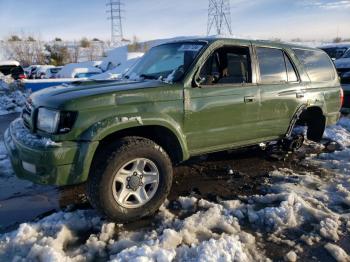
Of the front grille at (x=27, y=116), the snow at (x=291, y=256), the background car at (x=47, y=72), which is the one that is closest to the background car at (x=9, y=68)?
the background car at (x=47, y=72)

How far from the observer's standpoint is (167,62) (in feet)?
14.6

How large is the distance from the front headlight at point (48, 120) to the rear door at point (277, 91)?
256cm

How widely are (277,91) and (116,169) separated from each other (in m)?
2.48

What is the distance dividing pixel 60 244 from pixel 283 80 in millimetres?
3462

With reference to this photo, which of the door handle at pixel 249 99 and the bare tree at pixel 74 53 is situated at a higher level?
the bare tree at pixel 74 53

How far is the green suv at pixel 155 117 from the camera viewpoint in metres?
3.30

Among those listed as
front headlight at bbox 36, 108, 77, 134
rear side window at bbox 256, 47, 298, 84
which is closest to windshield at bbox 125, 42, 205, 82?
rear side window at bbox 256, 47, 298, 84

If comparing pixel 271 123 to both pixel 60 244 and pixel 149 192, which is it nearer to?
pixel 149 192

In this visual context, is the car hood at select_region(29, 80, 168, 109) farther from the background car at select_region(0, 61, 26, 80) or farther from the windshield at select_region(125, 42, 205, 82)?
the background car at select_region(0, 61, 26, 80)

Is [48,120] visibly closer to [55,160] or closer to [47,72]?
[55,160]

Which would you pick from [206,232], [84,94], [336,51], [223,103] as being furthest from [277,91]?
[336,51]

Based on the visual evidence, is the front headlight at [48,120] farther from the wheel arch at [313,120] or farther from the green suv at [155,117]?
the wheel arch at [313,120]

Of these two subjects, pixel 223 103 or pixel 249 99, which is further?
pixel 249 99

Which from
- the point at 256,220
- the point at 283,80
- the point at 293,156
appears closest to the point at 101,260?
the point at 256,220
